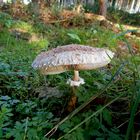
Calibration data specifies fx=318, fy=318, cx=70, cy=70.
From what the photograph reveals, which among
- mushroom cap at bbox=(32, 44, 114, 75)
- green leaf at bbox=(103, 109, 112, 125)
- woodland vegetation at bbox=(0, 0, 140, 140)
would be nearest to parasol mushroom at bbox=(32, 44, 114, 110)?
mushroom cap at bbox=(32, 44, 114, 75)

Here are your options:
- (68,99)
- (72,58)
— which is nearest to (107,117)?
(72,58)

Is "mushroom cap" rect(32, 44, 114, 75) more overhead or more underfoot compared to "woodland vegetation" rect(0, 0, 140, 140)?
more overhead

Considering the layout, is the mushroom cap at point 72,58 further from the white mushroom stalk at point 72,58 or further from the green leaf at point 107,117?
the green leaf at point 107,117

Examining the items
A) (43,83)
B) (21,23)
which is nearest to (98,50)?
(43,83)

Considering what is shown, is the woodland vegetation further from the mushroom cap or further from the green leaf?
the mushroom cap

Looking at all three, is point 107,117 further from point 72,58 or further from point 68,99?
point 68,99

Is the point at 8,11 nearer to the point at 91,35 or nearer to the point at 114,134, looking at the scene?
the point at 91,35

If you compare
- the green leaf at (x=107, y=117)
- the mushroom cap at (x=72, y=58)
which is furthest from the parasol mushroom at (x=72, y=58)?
the green leaf at (x=107, y=117)

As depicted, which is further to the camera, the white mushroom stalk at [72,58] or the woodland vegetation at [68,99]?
the white mushroom stalk at [72,58]

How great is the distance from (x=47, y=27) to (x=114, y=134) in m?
6.64

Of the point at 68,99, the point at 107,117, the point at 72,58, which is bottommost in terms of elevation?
the point at 68,99

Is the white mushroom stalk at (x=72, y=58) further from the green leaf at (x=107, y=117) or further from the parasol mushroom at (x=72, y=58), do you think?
the green leaf at (x=107, y=117)

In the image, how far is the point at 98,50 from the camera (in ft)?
5.70

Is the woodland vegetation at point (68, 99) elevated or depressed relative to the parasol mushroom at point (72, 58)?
depressed
